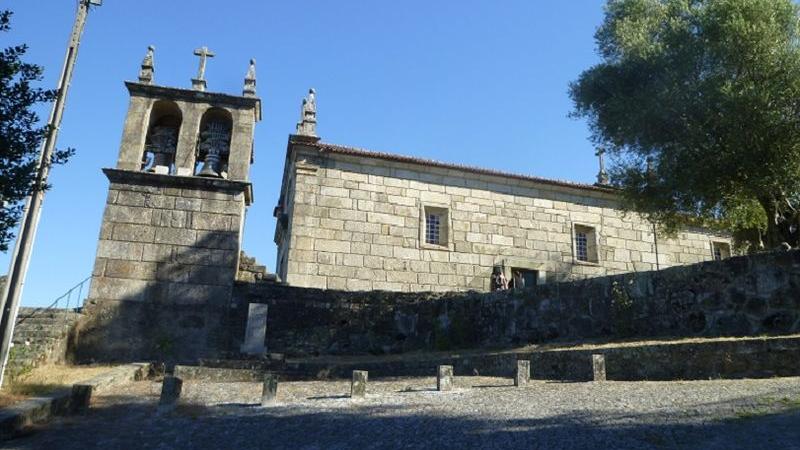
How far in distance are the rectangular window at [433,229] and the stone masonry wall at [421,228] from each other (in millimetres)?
352

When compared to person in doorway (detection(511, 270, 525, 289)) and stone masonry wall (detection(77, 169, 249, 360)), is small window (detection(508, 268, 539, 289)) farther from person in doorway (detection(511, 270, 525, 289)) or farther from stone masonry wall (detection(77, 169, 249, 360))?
stone masonry wall (detection(77, 169, 249, 360))

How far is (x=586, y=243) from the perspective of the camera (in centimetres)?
1961

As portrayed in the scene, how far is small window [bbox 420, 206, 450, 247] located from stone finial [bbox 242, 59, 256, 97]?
20.1 feet

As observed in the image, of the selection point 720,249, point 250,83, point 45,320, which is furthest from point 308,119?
point 720,249

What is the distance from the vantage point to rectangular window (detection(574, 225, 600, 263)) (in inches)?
762

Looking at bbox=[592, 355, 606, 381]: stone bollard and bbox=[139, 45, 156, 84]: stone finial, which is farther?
bbox=[139, 45, 156, 84]: stone finial

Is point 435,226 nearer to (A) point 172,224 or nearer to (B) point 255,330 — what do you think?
(B) point 255,330

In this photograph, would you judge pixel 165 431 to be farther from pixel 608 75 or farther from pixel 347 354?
pixel 608 75

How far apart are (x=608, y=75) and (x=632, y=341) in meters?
8.33

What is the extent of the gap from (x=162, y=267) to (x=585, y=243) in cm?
1297

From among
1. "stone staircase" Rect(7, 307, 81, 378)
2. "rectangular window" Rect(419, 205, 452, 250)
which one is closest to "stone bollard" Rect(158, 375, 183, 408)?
"stone staircase" Rect(7, 307, 81, 378)

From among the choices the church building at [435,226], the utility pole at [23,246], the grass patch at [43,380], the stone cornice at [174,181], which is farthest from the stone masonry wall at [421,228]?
the utility pole at [23,246]

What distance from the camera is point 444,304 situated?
13.4 meters

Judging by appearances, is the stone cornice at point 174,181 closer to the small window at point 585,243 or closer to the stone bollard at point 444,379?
the stone bollard at point 444,379
